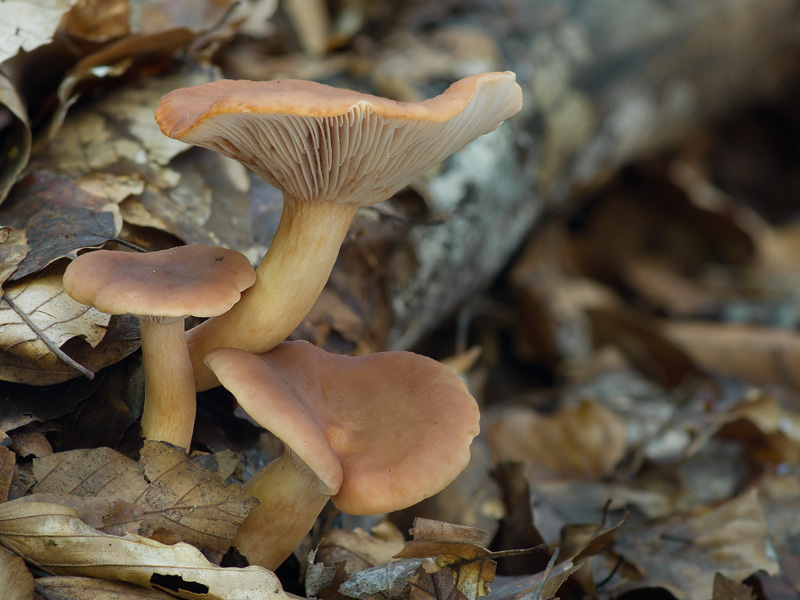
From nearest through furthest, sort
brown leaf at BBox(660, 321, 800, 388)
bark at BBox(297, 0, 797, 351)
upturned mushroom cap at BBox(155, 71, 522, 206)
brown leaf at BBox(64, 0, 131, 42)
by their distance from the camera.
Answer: upturned mushroom cap at BBox(155, 71, 522, 206) < brown leaf at BBox(64, 0, 131, 42) < bark at BBox(297, 0, 797, 351) < brown leaf at BBox(660, 321, 800, 388)

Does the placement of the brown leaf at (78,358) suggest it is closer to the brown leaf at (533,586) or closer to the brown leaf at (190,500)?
the brown leaf at (190,500)

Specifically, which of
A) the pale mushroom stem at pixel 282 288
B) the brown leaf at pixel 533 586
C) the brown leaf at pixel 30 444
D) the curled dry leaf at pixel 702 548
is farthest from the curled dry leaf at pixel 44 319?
the curled dry leaf at pixel 702 548

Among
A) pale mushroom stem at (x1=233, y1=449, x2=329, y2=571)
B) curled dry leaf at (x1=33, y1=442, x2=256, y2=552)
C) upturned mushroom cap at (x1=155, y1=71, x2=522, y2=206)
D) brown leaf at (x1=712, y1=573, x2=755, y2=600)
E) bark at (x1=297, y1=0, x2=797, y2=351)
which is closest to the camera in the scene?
upturned mushroom cap at (x1=155, y1=71, x2=522, y2=206)

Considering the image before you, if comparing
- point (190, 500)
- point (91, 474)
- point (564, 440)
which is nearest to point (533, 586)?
point (190, 500)

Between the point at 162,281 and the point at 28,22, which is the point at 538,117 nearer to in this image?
the point at 28,22

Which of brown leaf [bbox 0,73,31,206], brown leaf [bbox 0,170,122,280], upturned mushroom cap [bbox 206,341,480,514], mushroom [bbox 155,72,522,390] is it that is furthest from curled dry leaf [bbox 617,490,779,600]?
brown leaf [bbox 0,73,31,206]

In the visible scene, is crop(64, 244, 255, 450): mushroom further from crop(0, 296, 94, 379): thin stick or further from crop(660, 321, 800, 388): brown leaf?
crop(660, 321, 800, 388): brown leaf
